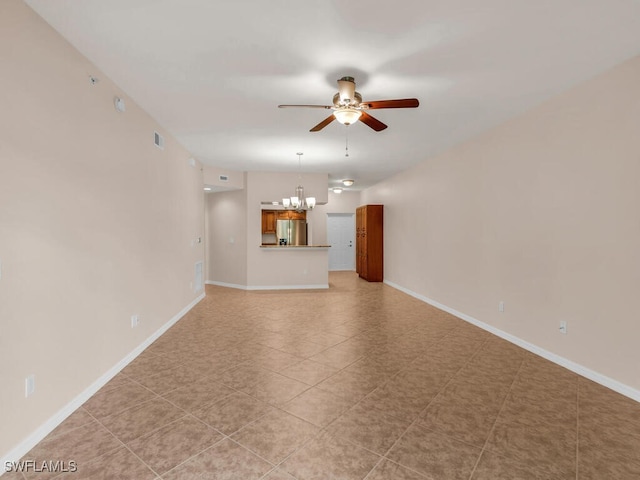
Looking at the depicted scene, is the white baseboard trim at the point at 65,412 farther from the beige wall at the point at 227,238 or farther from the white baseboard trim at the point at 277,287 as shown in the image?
the beige wall at the point at 227,238

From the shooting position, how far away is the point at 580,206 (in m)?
3.22

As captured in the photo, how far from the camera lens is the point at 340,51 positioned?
2551 millimetres

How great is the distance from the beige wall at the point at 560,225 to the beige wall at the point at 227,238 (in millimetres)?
4609

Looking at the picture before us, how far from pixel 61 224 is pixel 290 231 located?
23.9 feet

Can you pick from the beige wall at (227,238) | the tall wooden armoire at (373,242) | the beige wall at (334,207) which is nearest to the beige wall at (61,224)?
the beige wall at (227,238)

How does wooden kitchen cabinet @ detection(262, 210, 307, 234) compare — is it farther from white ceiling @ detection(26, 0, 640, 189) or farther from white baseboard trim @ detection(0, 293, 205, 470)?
white baseboard trim @ detection(0, 293, 205, 470)

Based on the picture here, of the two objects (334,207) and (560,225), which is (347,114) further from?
(334,207)

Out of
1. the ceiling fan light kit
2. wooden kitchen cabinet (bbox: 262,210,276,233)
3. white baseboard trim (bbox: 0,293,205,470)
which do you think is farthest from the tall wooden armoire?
the ceiling fan light kit

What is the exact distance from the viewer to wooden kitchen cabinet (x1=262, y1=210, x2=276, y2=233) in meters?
9.37

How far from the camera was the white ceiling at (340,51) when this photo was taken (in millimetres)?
2107

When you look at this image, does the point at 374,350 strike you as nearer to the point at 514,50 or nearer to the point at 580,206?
the point at 580,206

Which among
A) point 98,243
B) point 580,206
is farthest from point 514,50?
point 98,243

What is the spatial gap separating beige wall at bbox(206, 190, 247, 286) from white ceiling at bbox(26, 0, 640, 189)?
3791 millimetres

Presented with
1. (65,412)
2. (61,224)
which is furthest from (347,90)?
(65,412)
